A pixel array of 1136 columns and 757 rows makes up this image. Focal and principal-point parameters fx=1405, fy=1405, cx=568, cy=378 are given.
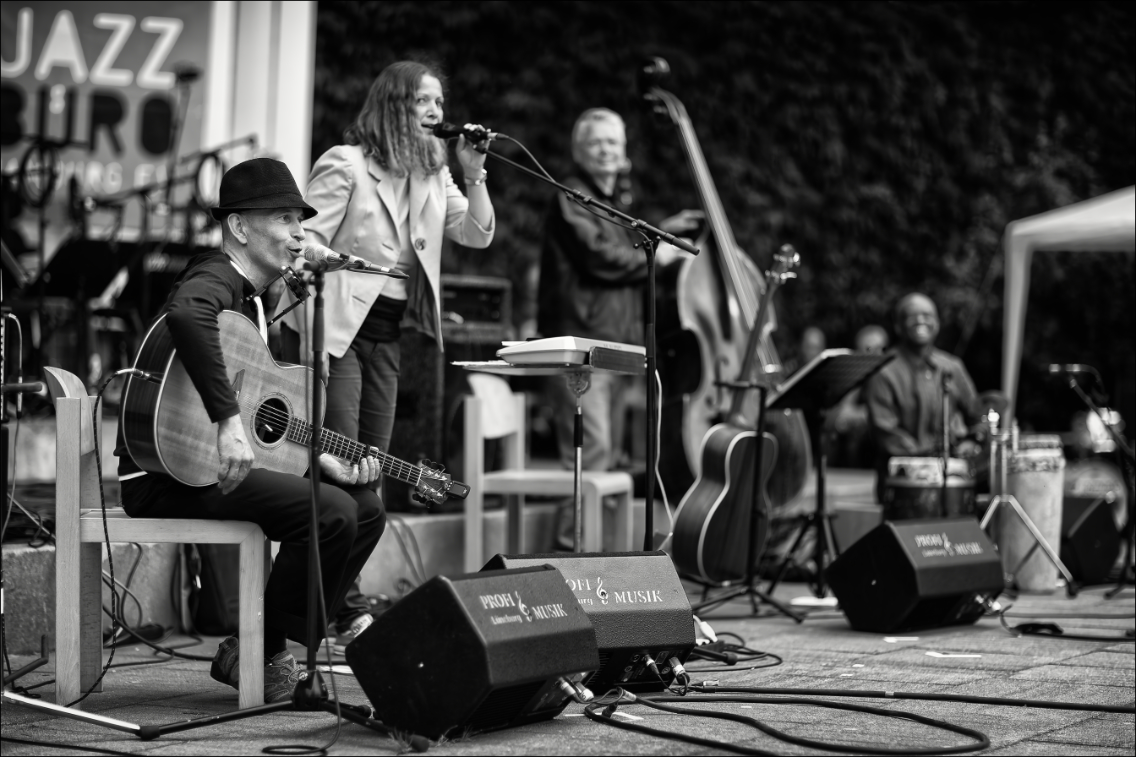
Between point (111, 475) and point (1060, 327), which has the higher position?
point (1060, 327)

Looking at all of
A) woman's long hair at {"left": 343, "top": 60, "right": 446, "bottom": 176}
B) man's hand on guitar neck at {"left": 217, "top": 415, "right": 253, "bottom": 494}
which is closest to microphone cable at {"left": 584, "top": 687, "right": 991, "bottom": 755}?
man's hand on guitar neck at {"left": 217, "top": 415, "right": 253, "bottom": 494}

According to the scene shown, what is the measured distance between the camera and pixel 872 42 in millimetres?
10969

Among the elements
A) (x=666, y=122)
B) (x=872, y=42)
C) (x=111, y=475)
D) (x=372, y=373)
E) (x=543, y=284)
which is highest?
(x=872, y=42)

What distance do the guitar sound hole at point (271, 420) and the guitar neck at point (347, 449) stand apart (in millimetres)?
25

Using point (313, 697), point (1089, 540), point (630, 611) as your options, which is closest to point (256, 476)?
point (313, 697)

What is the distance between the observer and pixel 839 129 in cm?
1281

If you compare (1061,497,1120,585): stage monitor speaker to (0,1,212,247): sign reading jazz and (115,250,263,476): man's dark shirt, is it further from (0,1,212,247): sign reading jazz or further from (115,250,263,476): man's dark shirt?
(0,1,212,247): sign reading jazz

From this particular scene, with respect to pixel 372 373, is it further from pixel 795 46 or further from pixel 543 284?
pixel 795 46

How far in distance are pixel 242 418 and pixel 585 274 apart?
9.12 feet

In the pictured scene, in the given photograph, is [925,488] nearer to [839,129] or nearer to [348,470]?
[348,470]

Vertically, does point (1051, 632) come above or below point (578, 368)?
below

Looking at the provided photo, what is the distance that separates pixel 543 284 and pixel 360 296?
1.93m

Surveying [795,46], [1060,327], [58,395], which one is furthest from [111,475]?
[1060,327]

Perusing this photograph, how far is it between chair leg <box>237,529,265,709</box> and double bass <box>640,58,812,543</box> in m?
3.03
